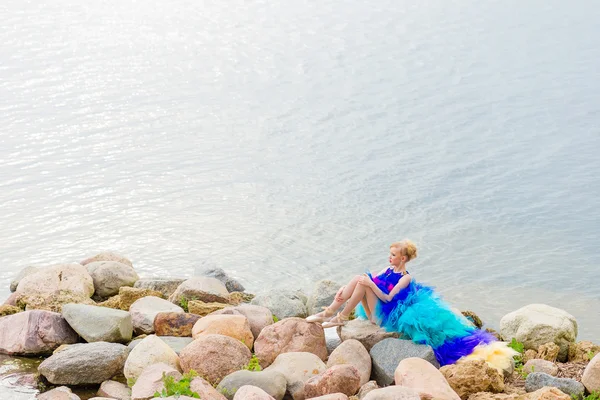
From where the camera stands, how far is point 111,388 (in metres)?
7.68

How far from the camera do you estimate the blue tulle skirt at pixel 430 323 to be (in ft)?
26.3

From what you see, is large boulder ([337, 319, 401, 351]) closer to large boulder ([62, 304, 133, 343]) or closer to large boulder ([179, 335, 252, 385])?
large boulder ([179, 335, 252, 385])

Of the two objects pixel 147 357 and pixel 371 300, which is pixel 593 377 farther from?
pixel 147 357

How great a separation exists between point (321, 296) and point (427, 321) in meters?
2.00

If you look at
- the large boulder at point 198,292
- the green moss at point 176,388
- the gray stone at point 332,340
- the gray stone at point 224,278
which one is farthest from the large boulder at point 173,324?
the gray stone at point 224,278

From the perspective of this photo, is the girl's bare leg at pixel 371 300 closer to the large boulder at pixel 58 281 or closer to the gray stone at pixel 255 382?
the gray stone at pixel 255 382

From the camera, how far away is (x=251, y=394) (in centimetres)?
680

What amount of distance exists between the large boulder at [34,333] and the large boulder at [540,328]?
4.58m

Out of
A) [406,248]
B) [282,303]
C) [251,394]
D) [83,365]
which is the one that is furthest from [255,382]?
[282,303]

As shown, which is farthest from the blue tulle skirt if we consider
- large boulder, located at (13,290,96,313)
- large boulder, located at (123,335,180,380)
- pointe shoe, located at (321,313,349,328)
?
large boulder, located at (13,290,96,313)

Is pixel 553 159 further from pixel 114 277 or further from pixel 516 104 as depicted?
pixel 114 277

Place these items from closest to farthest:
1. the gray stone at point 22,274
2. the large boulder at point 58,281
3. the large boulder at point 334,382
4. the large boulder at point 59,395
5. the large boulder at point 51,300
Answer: the large boulder at point 334,382, the large boulder at point 59,395, the large boulder at point 51,300, the large boulder at point 58,281, the gray stone at point 22,274

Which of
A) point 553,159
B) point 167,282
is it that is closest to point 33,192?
point 167,282

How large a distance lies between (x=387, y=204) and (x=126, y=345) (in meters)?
6.35
